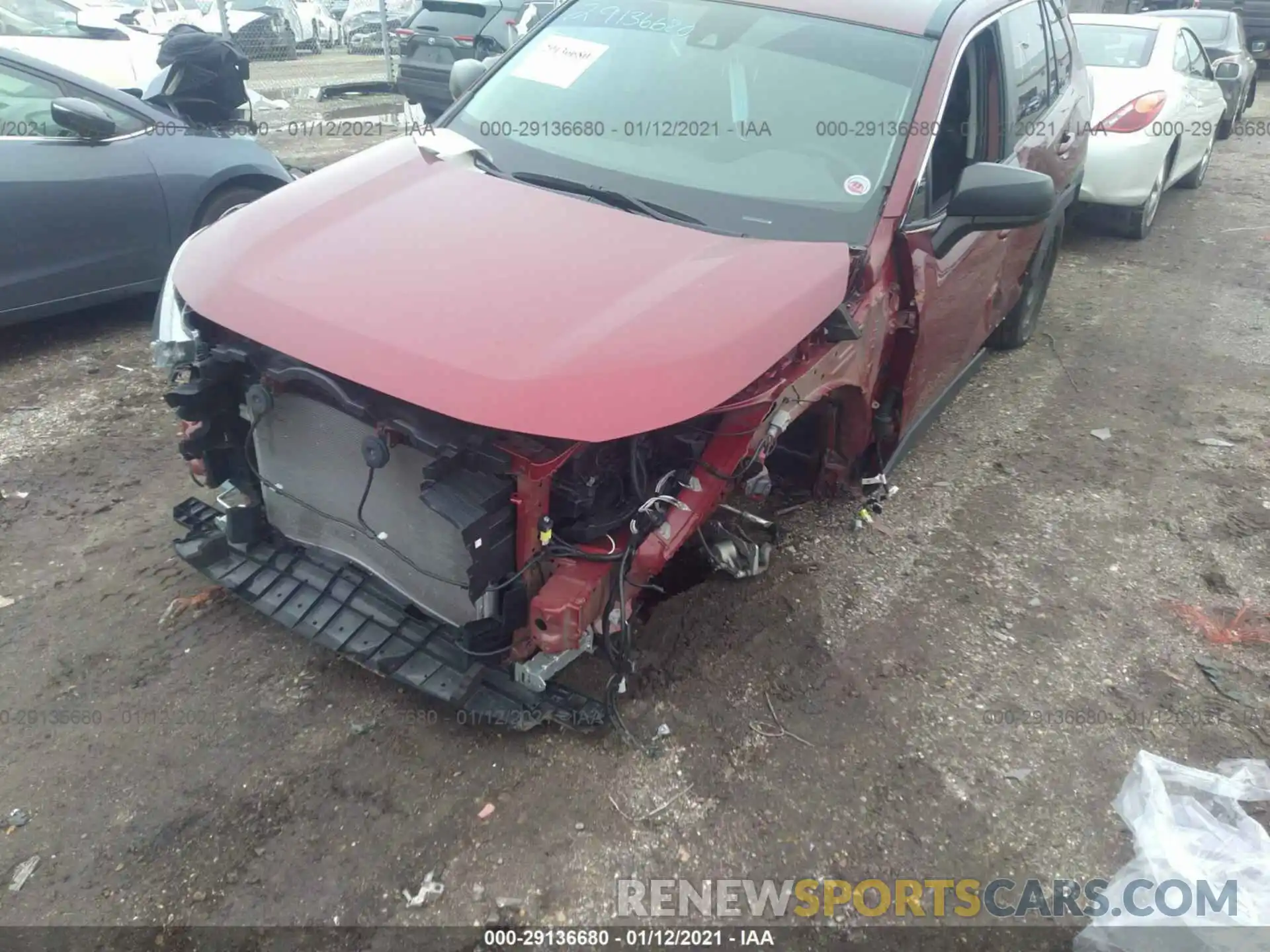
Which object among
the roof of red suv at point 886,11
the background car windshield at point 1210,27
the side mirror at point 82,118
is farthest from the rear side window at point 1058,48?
the background car windshield at point 1210,27

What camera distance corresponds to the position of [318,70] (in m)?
15.7

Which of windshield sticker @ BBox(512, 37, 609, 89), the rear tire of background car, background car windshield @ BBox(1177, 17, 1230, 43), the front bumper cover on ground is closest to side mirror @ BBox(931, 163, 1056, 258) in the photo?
windshield sticker @ BBox(512, 37, 609, 89)

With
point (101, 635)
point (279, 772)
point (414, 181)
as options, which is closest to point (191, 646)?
point (101, 635)

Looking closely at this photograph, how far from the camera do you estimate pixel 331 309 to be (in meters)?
2.24

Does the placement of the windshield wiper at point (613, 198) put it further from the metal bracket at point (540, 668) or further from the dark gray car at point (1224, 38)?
the dark gray car at point (1224, 38)

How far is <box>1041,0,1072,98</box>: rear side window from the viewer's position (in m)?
4.61

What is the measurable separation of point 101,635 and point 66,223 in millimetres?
2662

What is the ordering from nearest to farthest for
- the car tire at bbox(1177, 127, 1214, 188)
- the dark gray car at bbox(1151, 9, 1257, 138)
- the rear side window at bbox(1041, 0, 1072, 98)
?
the rear side window at bbox(1041, 0, 1072, 98) < the car tire at bbox(1177, 127, 1214, 188) < the dark gray car at bbox(1151, 9, 1257, 138)

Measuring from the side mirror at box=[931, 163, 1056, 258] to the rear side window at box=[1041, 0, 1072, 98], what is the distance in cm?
202

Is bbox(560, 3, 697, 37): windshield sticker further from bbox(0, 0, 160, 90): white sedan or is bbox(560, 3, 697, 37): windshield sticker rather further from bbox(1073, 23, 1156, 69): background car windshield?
bbox(1073, 23, 1156, 69): background car windshield

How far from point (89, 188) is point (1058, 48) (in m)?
5.10

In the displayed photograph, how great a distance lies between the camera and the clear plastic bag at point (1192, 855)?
2.10 m

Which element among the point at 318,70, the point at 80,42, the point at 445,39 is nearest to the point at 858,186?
the point at 80,42

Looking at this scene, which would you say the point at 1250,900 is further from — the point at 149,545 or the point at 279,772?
the point at 149,545
